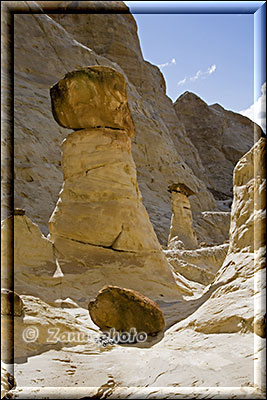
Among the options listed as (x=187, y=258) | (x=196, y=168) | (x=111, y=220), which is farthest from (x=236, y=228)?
(x=196, y=168)

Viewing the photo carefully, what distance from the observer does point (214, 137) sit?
40.0 metres

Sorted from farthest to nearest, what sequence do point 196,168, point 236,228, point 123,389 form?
point 196,168 < point 236,228 < point 123,389

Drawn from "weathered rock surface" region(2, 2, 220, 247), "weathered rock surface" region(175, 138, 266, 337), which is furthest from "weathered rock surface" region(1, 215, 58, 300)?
"weathered rock surface" region(2, 2, 220, 247)

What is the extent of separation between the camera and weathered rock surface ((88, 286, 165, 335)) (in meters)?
3.41

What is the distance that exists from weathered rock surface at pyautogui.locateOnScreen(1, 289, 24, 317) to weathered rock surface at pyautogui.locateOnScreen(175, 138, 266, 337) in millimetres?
1420

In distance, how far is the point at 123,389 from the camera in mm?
1985

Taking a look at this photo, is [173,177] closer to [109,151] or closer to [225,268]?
[109,151]

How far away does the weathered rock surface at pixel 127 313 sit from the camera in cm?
341

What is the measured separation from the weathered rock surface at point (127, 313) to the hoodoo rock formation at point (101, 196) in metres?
2.33

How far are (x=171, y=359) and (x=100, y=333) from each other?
1212 mm

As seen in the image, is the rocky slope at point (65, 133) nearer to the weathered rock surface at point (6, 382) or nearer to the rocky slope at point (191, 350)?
the rocky slope at point (191, 350)

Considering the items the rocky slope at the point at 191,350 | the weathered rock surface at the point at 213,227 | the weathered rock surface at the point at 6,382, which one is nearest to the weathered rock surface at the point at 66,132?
the weathered rock surface at the point at 213,227

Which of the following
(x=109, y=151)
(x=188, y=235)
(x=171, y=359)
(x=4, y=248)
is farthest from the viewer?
(x=188, y=235)

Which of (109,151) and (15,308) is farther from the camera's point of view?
(109,151)
